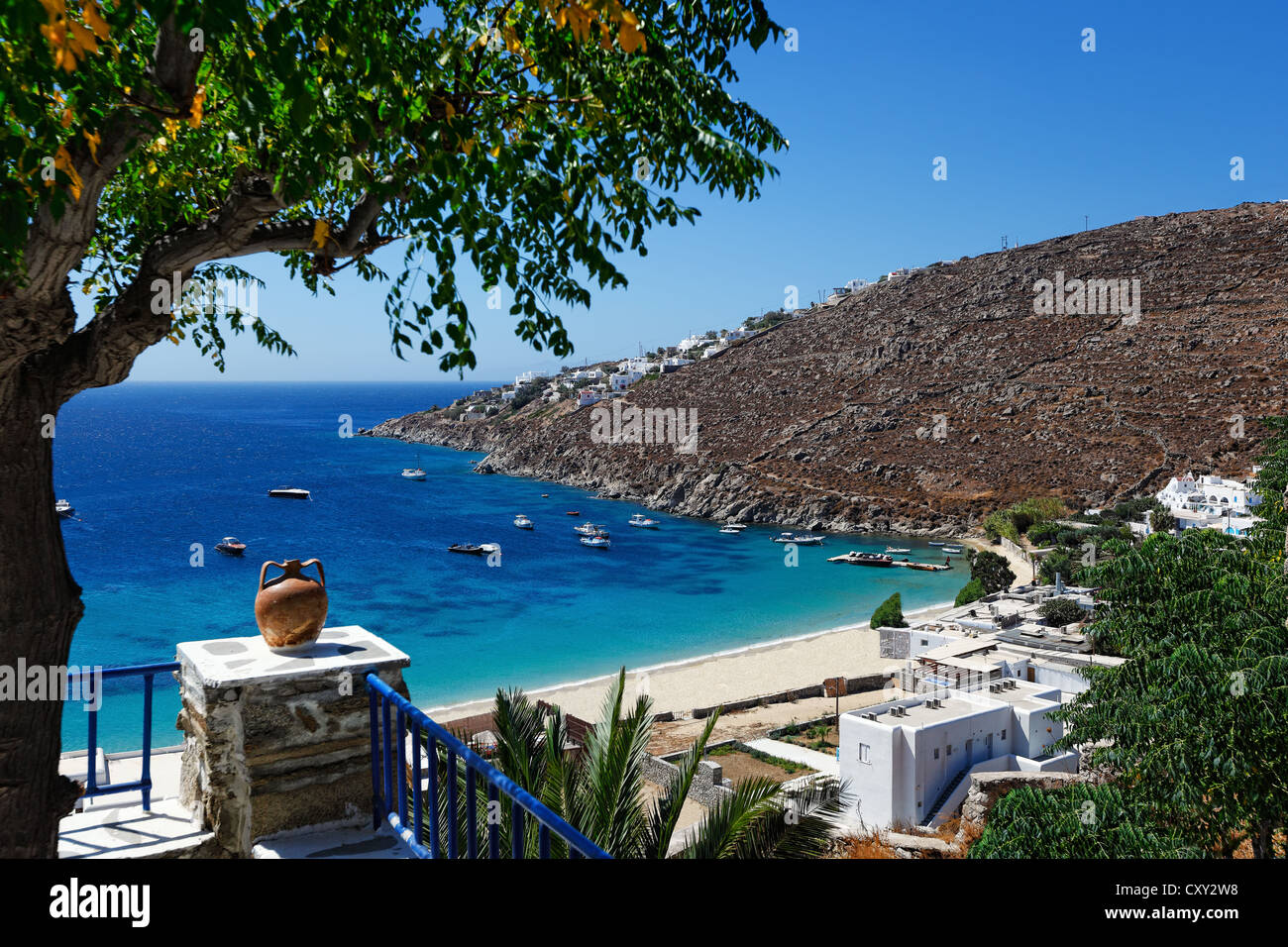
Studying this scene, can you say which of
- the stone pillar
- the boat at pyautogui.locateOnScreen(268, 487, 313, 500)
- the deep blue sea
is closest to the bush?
the deep blue sea

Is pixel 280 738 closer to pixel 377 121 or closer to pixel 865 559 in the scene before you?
pixel 377 121

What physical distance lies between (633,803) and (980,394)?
219ft

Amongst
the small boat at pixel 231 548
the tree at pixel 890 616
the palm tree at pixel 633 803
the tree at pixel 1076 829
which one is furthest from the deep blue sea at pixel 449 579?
the palm tree at pixel 633 803


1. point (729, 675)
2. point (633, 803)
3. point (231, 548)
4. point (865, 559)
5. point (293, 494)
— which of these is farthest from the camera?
point (293, 494)

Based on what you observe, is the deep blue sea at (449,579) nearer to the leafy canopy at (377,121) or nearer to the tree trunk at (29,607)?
the tree trunk at (29,607)

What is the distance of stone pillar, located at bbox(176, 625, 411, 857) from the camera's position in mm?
3787

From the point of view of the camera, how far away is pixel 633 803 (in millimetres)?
5559

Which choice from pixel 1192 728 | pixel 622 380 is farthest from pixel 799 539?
pixel 622 380

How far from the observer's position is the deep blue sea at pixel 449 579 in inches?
1383

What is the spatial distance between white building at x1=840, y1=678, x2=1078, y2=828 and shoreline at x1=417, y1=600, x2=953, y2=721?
853cm

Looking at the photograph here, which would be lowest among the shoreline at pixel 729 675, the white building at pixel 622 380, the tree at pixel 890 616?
the shoreline at pixel 729 675

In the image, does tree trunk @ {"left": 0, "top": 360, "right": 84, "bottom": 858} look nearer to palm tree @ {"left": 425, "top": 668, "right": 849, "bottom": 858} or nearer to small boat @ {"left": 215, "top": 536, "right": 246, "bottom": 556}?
palm tree @ {"left": 425, "top": 668, "right": 849, "bottom": 858}

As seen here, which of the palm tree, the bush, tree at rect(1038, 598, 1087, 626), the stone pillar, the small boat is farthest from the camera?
the small boat

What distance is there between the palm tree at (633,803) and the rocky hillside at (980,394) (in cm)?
5313
